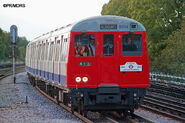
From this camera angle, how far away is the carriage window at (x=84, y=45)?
11953 millimetres

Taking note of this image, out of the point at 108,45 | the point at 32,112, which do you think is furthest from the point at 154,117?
the point at 32,112

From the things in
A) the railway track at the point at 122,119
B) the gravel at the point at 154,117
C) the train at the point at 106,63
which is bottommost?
the gravel at the point at 154,117

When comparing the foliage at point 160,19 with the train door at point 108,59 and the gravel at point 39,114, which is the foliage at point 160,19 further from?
the train door at point 108,59

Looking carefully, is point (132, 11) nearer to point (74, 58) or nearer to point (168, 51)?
point (168, 51)

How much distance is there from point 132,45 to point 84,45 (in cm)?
146

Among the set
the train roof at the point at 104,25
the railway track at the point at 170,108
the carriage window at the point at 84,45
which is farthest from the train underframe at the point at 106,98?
the train roof at the point at 104,25

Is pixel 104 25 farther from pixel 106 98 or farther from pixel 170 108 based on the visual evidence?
pixel 170 108

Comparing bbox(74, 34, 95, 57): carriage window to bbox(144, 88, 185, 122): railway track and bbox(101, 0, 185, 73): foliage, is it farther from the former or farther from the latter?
bbox(101, 0, 185, 73): foliage

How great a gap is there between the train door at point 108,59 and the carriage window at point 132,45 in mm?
287

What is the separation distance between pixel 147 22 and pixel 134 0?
3570mm

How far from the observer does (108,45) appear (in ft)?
39.4

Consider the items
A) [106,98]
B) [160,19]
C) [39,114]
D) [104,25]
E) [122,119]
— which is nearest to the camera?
[106,98]

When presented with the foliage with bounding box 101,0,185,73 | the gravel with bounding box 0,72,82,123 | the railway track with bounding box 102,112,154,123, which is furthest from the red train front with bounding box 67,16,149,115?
the foliage with bounding box 101,0,185,73

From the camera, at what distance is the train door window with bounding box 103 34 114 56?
11975 millimetres
